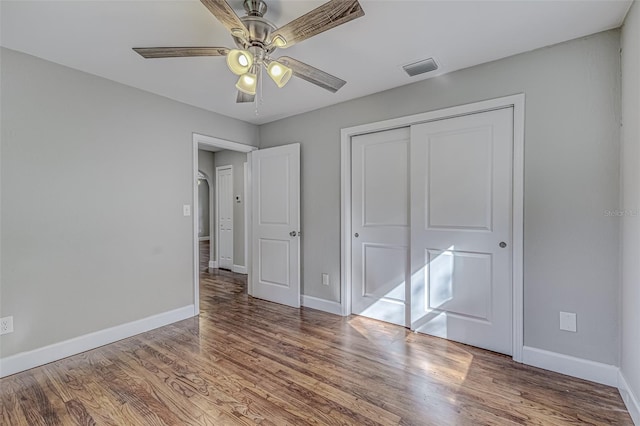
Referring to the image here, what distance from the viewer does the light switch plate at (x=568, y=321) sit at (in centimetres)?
210

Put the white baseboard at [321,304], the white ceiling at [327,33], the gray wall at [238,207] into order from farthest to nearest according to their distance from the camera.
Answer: the gray wall at [238,207], the white baseboard at [321,304], the white ceiling at [327,33]

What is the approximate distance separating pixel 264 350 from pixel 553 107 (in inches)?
117

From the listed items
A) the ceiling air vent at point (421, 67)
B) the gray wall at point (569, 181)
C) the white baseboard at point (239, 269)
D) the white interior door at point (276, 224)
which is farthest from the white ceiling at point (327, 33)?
the white baseboard at point (239, 269)

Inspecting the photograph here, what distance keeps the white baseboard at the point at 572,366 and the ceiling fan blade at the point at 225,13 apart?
296 centimetres

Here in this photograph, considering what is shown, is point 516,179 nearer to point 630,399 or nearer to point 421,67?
point 421,67

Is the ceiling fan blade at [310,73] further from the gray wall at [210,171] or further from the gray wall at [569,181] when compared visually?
the gray wall at [210,171]

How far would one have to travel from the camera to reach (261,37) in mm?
1732

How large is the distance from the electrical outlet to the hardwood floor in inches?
13.1

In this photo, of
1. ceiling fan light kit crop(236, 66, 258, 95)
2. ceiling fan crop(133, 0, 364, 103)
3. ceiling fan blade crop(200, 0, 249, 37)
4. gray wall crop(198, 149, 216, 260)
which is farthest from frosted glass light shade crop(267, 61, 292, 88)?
gray wall crop(198, 149, 216, 260)

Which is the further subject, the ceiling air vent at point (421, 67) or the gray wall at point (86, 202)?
the ceiling air vent at point (421, 67)

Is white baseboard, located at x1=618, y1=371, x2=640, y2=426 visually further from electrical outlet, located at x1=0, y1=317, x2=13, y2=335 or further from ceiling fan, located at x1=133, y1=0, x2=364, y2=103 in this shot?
electrical outlet, located at x1=0, y1=317, x2=13, y2=335

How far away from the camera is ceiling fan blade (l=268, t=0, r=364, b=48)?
132 cm

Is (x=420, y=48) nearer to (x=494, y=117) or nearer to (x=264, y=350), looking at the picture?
(x=494, y=117)

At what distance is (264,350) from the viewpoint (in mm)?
2512
